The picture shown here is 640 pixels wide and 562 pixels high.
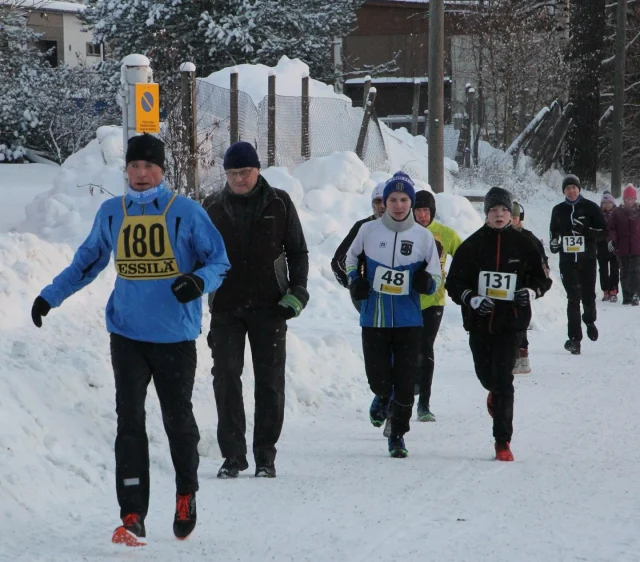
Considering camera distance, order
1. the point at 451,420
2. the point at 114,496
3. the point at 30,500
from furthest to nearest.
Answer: the point at 451,420 < the point at 114,496 < the point at 30,500

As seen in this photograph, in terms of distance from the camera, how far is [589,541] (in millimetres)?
5582

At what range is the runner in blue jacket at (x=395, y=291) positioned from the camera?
7.63 metres

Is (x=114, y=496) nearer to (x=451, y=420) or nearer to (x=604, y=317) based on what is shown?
(x=451, y=420)

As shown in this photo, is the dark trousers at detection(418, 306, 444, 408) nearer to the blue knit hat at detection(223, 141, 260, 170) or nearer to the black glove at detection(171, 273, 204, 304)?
the blue knit hat at detection(223, 141, 260, 170)

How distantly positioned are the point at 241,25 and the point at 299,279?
2305 centimetres

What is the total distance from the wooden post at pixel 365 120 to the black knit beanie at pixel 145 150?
1450cm

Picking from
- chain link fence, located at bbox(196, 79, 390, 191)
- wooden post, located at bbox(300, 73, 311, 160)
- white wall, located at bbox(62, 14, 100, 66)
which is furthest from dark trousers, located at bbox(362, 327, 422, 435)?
white wall, located at bbox(62, 14, 100, 66)

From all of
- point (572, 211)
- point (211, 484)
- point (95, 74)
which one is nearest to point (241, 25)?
point (95, 74)

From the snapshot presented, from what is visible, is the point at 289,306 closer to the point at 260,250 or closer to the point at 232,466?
the point at 260,250

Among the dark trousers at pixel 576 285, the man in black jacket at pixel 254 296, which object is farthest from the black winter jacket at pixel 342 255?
the dark trousers at pixel 576 285

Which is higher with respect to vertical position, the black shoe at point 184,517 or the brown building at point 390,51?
the brown building at point 390,51

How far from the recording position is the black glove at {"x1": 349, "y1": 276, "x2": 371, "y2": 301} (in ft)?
24.8

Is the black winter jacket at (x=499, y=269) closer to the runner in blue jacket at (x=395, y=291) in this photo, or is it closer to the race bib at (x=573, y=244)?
the runner in blue jacket at (x=395, y=291)

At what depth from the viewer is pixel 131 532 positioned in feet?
17.5
